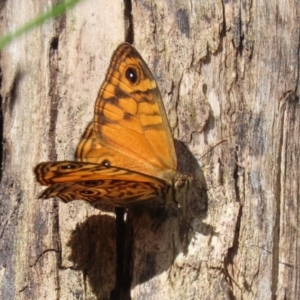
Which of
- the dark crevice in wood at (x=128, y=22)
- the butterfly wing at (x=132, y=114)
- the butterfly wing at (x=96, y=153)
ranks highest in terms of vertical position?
the dark crevice in wood at (x=128, y=22)

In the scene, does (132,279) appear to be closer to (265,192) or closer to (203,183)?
(203,183)

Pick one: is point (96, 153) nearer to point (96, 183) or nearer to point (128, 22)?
point (96, 183)

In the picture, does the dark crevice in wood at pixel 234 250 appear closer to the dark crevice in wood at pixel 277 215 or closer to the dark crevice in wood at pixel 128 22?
the dark crevice in wood at pixel 277 215

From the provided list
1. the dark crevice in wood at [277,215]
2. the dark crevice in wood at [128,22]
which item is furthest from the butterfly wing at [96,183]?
the dark crevice in wood at [128,22]

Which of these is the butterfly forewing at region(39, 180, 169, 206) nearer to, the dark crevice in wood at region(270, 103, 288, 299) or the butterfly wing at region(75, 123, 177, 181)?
the butterfly wing at region(75, 123, 177, 181)

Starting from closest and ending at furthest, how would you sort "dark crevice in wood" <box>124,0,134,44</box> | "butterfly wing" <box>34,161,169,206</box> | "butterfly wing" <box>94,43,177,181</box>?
"butterfly wing" <box>34,161,169,206</box>, "butterfly wing" <box>94,43,177,181</box>, "dark crevice in wood" <box>124,0,134,44</box>

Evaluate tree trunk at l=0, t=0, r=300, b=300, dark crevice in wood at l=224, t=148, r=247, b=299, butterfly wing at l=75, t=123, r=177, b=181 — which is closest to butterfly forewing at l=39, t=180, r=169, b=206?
tree trunk at l=0, t=0, r=300, b=300
